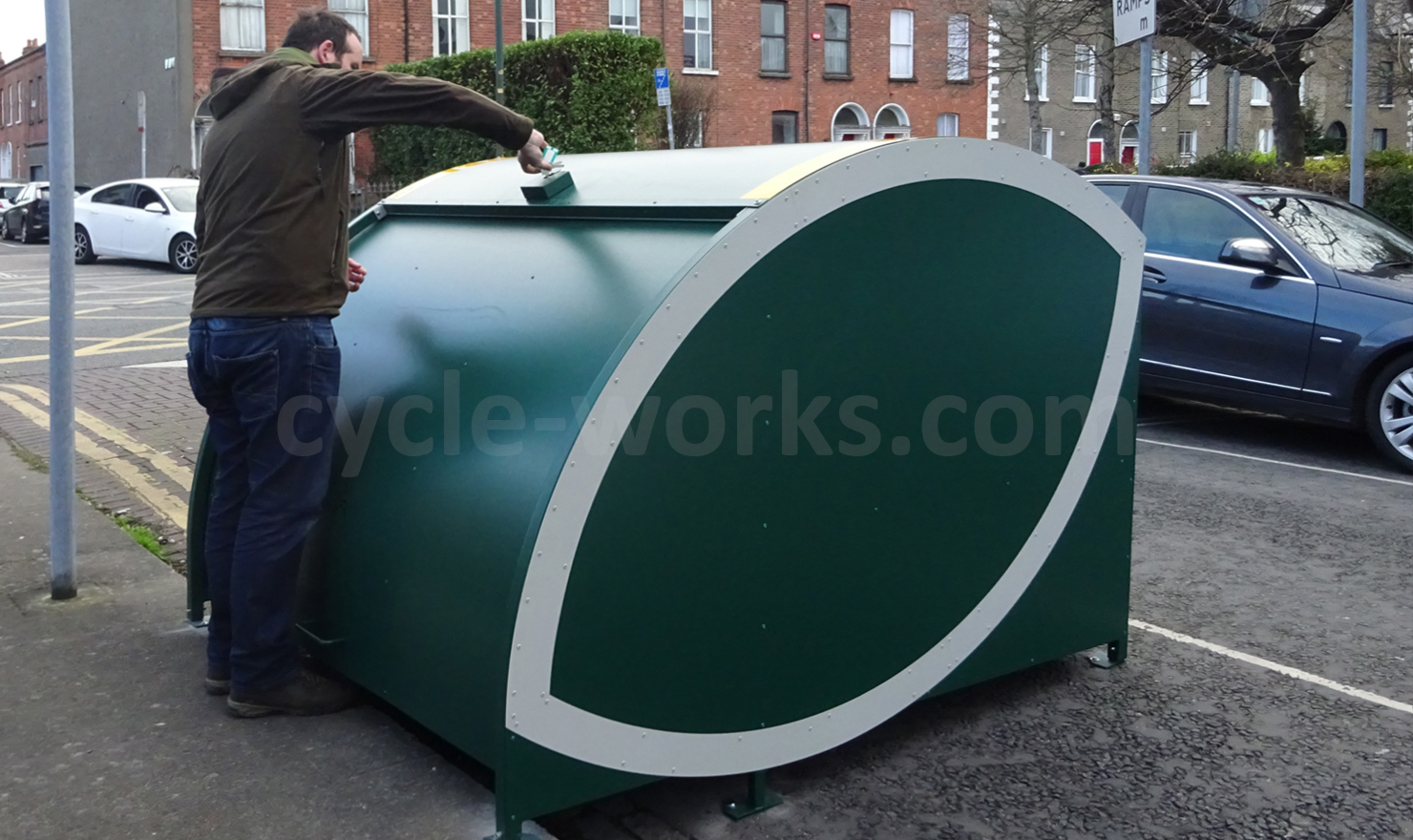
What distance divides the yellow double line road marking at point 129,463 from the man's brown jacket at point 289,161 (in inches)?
110

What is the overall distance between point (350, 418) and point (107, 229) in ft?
68.6

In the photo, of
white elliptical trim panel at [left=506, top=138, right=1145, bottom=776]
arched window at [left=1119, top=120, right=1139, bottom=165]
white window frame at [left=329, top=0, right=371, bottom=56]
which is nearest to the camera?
white elliptical trim panel at [left=506, top=138, right=1145, bottom=776]

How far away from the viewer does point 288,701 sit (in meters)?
3.67

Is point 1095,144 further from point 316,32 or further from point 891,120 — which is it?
point 316,32

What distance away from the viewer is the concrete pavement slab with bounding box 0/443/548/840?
3104 mm

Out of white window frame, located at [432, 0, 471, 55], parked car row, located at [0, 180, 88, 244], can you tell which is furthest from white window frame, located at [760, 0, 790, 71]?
parked car row, located at [0, 180, 88, 244]

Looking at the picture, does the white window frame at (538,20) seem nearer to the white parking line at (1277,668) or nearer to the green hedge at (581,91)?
the green hedge at (581,91)

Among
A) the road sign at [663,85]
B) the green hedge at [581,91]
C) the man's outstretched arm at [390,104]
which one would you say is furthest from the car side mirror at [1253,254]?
the green hedge at [581,91]

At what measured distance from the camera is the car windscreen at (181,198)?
21.5 metres

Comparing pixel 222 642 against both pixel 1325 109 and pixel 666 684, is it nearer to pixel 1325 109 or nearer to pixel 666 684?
pixel 666 684

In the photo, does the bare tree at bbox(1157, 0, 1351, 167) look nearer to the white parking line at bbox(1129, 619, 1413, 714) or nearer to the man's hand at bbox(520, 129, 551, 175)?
the white parking line at bbox(1129, 619, 1413, 714)

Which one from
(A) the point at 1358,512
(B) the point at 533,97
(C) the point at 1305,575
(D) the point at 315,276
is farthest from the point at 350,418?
(B) the point at 533,97

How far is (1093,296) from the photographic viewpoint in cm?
391

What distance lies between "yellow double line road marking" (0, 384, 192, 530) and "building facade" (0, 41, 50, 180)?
1717 inches
